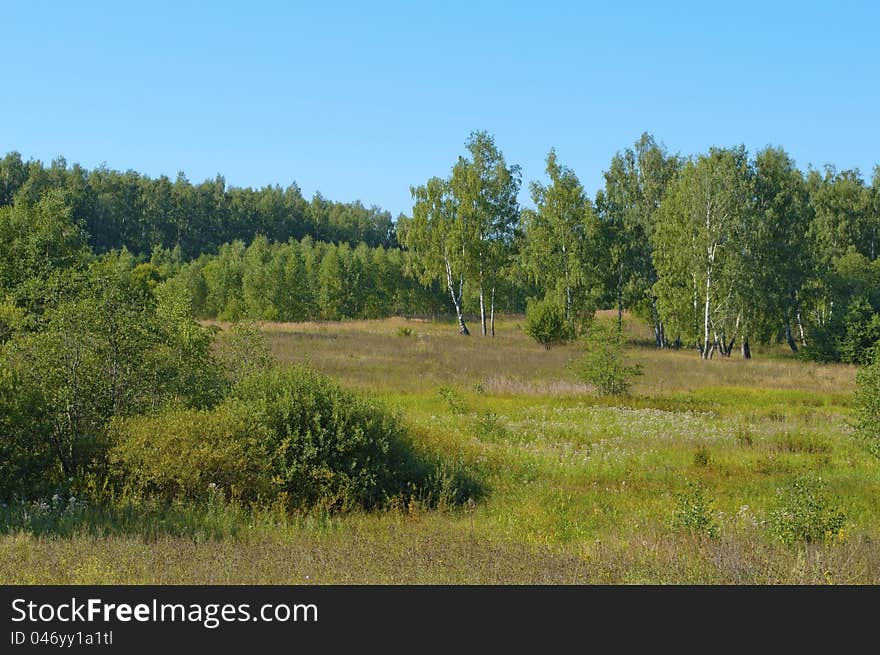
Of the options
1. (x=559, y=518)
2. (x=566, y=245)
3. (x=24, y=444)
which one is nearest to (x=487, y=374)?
(x=559, y=518)

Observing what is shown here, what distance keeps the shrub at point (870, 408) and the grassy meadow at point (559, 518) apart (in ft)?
2.19

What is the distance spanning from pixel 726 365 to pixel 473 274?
2382cm

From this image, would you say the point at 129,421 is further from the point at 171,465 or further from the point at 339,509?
the point at 339,509

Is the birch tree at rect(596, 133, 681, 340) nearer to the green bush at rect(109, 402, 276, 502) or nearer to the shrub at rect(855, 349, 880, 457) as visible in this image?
the shrub at rect(855, 349, 880, 457)

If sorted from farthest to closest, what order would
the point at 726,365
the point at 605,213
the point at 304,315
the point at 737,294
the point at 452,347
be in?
the point at 304,315 < the point at 605,213 < the point at 737,294 < the point at 452,347 < the point at 726,365

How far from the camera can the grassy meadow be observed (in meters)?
6.44

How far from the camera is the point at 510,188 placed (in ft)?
191

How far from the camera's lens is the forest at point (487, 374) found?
1077 cm

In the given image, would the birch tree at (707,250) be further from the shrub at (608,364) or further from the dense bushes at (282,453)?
the dense bushes at (282,453)

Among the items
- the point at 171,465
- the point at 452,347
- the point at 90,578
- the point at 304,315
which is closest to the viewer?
the point at 90,578

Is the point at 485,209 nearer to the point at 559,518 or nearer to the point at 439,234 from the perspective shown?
the point at 439,234

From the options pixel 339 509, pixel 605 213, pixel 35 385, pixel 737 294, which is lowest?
pixel 339 509

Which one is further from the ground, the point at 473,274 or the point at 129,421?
the point at 473,274

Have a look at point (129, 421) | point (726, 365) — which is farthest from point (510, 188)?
point (129, 421)
